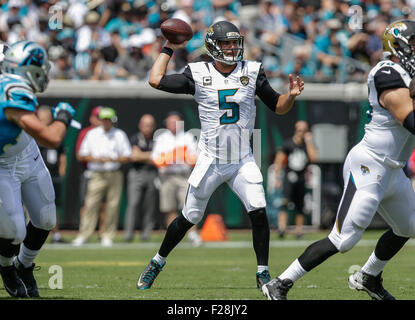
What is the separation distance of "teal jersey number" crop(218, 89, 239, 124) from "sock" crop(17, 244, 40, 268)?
1.90 m

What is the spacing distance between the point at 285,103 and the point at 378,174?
1.24m

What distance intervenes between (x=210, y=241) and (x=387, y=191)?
7.84 metres

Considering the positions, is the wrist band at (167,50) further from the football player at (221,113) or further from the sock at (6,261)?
the sock at (6,261)

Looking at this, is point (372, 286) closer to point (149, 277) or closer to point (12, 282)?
point (149, 277)

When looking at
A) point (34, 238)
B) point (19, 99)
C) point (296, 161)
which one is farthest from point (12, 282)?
point (296, 161)

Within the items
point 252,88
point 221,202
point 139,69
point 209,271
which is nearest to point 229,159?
point 252,88

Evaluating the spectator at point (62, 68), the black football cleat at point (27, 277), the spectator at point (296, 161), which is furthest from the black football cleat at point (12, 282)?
the spectator at point (62, 68)

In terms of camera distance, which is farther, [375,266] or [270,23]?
[270,23]

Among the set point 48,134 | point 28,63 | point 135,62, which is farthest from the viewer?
point 135,62

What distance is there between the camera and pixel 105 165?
1335cm

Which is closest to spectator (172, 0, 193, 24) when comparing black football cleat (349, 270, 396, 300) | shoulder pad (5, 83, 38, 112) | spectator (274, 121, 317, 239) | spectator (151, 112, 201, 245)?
spectator (274, 121, 317, 239)

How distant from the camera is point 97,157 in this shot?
43.5 ft

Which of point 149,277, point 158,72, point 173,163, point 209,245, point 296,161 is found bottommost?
point 209,245

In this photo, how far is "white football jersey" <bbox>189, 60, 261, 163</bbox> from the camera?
7.17m
